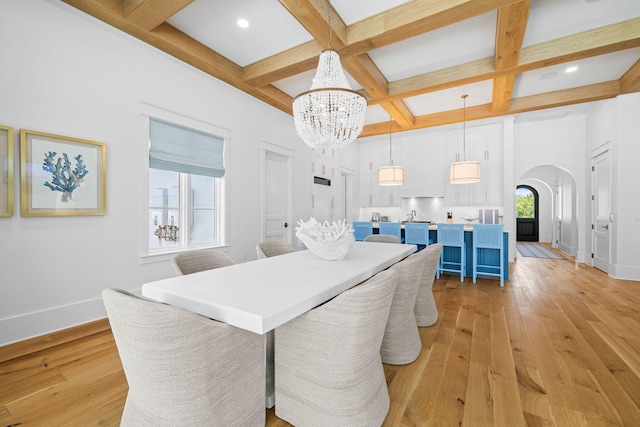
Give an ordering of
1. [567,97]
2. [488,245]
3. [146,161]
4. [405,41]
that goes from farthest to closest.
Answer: [567,97], [488,245], [405,41], [146,161]

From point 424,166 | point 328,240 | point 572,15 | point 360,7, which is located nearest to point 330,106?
point 328,240

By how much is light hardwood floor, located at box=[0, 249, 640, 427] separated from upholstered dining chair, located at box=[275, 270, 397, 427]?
21 centimetres

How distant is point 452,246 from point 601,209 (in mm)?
2874

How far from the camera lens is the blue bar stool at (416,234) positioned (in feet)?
15.2

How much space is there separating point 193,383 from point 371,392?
80 cm

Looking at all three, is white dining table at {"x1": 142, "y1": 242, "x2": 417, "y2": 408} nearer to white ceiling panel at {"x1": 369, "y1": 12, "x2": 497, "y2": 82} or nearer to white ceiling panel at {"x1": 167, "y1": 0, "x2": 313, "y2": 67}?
white ceiling panel at {"x1": 167, "y1": 0, "x2": 313, "y2": 67}

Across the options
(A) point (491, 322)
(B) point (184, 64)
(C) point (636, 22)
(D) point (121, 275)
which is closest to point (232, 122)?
(B) point (184, 64)

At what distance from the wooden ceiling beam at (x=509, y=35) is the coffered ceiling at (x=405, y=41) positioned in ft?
0.03

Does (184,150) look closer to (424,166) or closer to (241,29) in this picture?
(241,29)

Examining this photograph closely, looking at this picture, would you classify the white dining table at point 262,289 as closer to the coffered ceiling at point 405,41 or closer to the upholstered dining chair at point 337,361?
the upholstered dining chair at point 337,361

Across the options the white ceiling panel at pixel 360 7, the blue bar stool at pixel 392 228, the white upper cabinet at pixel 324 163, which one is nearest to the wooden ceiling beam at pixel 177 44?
the white ceiling panel at pixel 360 7

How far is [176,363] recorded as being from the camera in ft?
3.13

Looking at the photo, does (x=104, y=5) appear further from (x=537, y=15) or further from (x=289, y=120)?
(x=537, y=15)

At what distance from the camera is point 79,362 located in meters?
1.95
